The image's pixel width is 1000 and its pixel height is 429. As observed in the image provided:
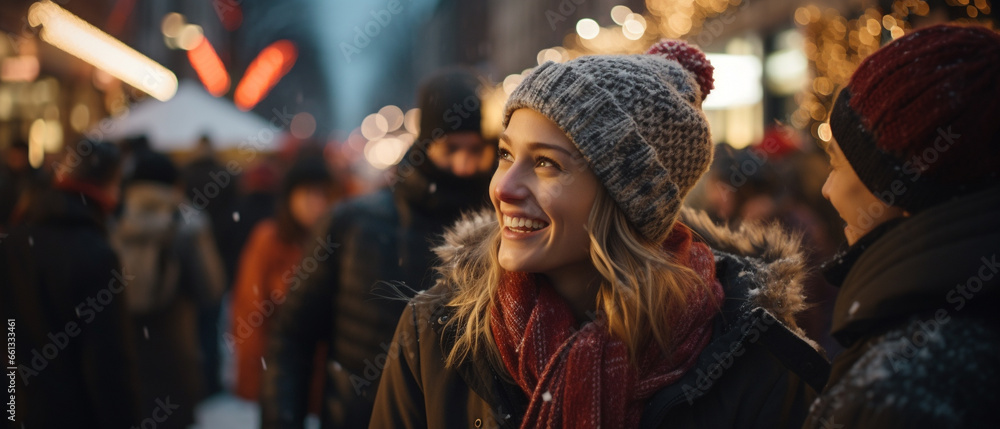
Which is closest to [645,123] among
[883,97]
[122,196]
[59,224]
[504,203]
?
[504,203]

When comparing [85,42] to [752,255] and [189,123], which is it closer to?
[189,123]

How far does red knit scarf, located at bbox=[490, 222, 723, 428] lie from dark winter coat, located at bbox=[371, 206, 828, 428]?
4cm

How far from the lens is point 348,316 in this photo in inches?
141

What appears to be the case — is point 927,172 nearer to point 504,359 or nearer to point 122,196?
point 504,359

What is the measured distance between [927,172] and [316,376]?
3.46 meters

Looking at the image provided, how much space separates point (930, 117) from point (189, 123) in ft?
45.0

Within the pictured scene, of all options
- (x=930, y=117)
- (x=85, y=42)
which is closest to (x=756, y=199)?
(x=930, y=117)

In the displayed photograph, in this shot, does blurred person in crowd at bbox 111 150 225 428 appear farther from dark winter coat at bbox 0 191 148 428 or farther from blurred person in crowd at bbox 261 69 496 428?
blurred person in crowd at bbox 261 69 496 428

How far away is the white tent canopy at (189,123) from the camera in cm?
1299

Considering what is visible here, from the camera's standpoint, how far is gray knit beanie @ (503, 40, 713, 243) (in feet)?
6.85

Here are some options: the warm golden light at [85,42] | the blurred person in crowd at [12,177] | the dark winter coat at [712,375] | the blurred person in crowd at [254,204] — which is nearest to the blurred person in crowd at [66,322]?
the blurred person in crowd at [12,177]

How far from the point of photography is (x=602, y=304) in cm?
221

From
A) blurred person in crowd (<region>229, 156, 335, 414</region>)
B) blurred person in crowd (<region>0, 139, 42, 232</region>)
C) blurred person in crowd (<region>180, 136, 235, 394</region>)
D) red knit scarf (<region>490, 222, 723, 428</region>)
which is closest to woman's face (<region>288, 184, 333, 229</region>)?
blurred person in crowd (<region>229, 156, 335, 414</region>)

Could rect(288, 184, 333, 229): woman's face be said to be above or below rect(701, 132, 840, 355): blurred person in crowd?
above
